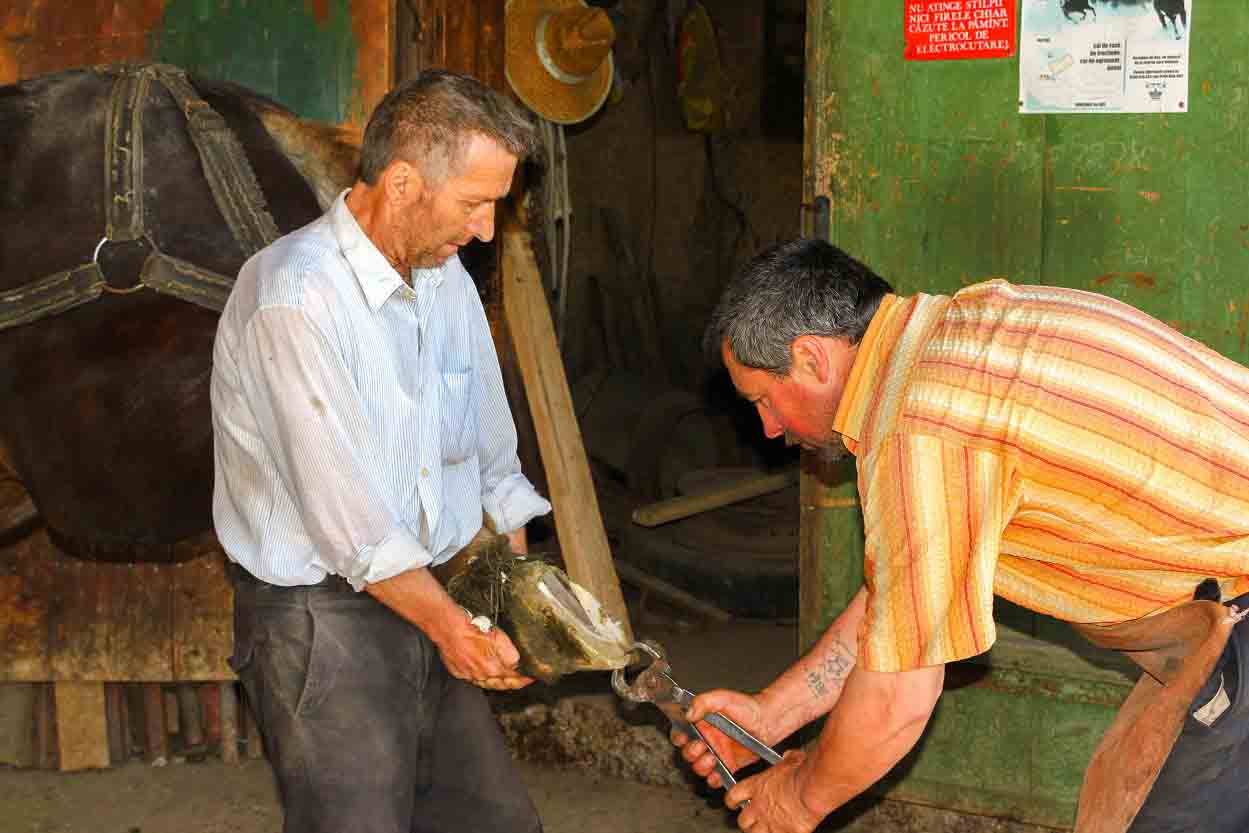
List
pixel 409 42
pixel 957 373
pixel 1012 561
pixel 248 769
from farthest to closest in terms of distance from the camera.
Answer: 1. pixel 248 769
2. pixel 409 42
3. pixel 1012 561
4. pixel 957 373

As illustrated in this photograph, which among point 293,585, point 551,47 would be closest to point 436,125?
point 293,585

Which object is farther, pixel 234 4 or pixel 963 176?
pixel 234 4

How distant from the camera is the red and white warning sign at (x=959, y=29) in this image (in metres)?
3.89

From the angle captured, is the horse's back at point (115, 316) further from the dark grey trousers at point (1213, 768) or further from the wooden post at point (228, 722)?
the dark grey trousers at point (1213, 768)

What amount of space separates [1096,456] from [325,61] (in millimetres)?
3001

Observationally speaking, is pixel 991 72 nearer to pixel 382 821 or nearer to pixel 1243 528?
pixel 1243 528

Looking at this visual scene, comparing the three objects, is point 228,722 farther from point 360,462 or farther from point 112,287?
point 360,462

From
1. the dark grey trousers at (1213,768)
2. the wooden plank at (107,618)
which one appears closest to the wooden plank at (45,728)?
the wooden plank at (107,618)

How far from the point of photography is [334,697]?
2719 millimetres

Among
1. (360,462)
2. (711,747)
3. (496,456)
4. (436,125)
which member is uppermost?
(436,125)

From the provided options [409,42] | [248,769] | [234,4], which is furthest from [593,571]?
[234,4]

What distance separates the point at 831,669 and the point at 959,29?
1.91 meters

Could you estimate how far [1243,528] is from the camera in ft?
7.53

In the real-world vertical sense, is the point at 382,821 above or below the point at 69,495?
below
